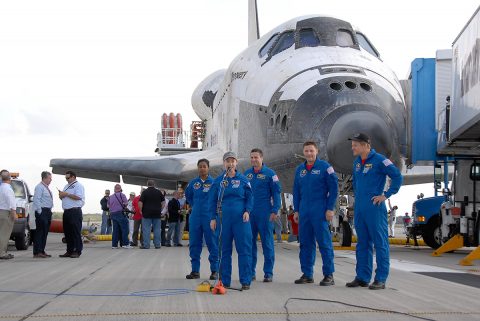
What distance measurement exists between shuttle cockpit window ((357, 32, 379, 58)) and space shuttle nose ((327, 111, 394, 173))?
10.5 ft

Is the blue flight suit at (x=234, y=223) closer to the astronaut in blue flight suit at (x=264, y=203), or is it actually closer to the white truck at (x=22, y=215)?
the astronaut in blue flight suit at (x=264, y=203)

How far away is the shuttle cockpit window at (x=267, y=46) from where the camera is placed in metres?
13.7

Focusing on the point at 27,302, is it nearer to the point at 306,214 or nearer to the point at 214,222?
the point at 214,222

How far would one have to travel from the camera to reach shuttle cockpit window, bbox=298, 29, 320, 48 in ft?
43.0

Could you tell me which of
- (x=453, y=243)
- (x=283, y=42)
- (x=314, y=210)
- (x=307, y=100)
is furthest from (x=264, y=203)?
(x=283, y=42)

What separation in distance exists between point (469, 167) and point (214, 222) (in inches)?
294

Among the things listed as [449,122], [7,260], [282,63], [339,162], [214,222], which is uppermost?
[282,63]

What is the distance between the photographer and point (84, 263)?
33.0ft

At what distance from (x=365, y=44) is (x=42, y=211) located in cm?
680

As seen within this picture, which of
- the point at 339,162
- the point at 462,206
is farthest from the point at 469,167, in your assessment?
the point at 339,162

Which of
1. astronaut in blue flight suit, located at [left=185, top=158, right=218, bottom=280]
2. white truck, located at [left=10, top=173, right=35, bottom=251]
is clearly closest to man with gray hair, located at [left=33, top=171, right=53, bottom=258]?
white truck, located at [left=10, top=173, right=35, bottom=251]

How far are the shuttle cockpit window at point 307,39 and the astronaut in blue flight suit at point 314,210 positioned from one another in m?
6.05

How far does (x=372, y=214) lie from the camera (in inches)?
269

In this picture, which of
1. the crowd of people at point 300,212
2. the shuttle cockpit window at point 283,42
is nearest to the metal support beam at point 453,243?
the shuttle cockpit window at point 283,42
